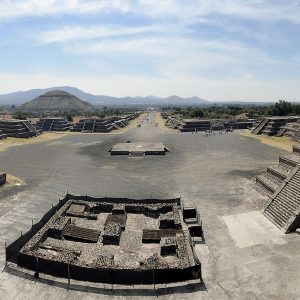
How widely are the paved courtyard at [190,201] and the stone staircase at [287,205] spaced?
3.11 ft

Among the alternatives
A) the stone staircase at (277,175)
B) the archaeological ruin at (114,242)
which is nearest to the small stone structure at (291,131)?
the stone staircase at (277,175)

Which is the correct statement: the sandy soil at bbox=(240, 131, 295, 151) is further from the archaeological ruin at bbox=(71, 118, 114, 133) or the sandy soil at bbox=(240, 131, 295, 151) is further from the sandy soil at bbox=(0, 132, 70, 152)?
the sandy soil at bbox=(0, 132, 70, 152)

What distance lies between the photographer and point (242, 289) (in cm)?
2073

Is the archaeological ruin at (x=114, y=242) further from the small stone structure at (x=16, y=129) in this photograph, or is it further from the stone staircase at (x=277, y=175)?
the small stone structure at (x=16, y=129)

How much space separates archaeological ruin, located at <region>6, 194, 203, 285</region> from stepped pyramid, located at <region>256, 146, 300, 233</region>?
7484 mm

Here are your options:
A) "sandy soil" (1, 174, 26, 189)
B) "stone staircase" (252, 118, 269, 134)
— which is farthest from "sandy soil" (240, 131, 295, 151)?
"sandy soil" (1, 174, 26, 189)

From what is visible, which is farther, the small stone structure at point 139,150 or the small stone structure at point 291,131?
the small stone structure at point 291,131

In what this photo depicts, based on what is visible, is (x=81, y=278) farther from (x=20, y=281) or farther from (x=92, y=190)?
(x=92, y=190)

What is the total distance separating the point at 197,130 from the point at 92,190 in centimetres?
8852

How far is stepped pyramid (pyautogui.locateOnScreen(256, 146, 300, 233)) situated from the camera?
3027cm

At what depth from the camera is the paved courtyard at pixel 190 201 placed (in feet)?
68.4

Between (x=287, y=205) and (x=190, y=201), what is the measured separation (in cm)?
1008

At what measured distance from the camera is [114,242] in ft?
91.2

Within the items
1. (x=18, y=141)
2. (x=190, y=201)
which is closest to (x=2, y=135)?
(x=18, y=141)
